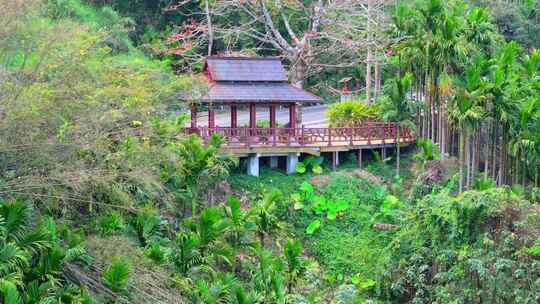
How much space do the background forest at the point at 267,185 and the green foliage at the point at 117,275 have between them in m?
0.02

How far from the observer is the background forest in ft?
48.8

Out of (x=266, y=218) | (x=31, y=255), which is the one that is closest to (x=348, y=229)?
(x=266, y=218)

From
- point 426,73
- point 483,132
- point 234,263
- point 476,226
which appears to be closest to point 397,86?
point 426,73

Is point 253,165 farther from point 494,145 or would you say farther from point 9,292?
point 9,292

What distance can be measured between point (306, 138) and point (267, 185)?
1.78m

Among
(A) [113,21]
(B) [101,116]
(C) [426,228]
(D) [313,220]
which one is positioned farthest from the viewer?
(A) [113,21]

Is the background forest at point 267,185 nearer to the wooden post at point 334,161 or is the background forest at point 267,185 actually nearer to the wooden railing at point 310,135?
the wooden post at point 334,161

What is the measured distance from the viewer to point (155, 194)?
17.4 meters

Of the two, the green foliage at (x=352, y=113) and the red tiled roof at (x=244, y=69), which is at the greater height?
the red tiled roof at (x=244, y=69)

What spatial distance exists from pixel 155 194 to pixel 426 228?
20.4ft

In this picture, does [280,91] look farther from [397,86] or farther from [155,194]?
[155,194]

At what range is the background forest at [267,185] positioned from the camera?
14.9m

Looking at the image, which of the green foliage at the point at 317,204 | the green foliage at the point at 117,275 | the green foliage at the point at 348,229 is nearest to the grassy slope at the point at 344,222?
the green foliage at the point at 348,229

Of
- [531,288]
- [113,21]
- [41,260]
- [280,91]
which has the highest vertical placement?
[113,21]
